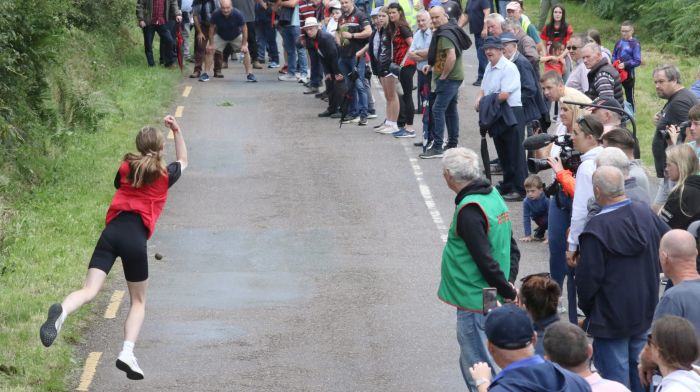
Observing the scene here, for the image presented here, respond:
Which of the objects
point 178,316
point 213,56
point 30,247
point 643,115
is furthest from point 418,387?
point 213,56

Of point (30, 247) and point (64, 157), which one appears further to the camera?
point (64, 157)

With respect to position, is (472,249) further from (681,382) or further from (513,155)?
(513,155)

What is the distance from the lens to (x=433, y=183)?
54.8ft

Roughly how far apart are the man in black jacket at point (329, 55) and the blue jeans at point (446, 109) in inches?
121

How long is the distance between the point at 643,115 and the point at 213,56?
9689 millimetres

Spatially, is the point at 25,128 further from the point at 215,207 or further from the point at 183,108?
the point at 183,108

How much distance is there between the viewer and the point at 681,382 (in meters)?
6.00

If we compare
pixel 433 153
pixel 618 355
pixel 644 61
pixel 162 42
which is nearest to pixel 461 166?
pixel 618 355

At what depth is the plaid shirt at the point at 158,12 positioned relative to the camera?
2481 cm

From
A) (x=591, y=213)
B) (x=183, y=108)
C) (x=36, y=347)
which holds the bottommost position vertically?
(x=183, y=108)

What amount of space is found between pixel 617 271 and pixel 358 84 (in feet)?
A: 41.9

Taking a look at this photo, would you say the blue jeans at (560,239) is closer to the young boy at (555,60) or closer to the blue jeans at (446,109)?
the blue jeans at (446,109)

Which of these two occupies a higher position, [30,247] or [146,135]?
[146,135]

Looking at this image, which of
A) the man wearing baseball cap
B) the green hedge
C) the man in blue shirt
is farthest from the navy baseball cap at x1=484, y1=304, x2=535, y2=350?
the green hedge
